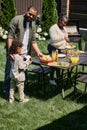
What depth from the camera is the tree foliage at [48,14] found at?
50.0 ft

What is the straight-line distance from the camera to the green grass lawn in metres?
6.75

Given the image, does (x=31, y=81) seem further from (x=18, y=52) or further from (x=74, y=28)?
(x=74, y=28)

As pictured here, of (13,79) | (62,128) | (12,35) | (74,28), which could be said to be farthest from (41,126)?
(74,28)

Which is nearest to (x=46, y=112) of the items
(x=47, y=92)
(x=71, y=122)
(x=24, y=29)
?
(x=71, y=122)

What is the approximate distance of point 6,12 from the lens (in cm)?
1516

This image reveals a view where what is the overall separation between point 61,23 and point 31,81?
→ 1.68 m

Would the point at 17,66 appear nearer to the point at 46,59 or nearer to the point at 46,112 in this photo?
the point at 46,59

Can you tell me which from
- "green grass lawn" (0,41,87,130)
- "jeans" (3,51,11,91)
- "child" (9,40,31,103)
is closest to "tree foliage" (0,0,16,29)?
"green grass lawn" (0,41,87,130)

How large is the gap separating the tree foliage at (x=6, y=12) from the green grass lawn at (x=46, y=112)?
6850 millimetres

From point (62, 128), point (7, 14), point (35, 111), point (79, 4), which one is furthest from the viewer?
point (79, 4)

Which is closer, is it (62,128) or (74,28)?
(62,128)

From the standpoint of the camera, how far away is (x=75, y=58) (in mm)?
7824

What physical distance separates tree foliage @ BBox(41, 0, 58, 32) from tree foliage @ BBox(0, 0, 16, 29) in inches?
49.3

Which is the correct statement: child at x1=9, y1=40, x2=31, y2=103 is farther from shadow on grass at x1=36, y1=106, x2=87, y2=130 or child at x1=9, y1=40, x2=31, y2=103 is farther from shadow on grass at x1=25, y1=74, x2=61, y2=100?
shadow on grass at x1=36, y1=106, x2=87, y2=130
